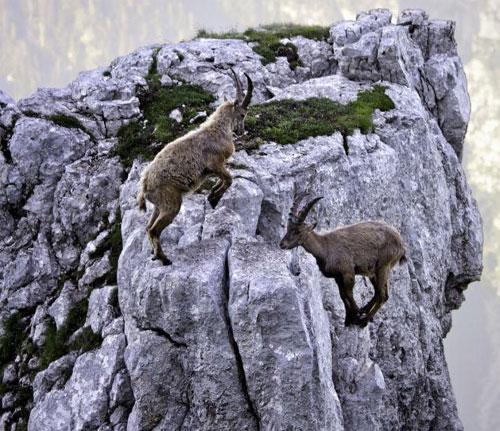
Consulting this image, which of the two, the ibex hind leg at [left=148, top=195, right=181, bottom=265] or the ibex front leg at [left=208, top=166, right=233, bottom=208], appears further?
the ibex front leg at [left=208, top=166, right=233, bottom=208]

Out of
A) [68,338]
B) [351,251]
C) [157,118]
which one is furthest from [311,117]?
[68,338]

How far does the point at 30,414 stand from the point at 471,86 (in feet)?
617

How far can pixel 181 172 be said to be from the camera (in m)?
16.5

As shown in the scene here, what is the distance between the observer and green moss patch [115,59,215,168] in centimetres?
2394

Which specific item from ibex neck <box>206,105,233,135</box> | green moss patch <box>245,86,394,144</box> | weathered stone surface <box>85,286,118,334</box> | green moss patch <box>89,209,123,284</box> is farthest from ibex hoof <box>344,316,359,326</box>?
green moss patch <box>89,209,123,284</box>

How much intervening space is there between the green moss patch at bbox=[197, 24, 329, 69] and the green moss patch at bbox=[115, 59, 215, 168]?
5.70 m

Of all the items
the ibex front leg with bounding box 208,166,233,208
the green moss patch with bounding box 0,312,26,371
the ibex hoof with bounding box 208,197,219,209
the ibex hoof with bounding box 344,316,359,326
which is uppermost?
the ibex front leg with bounding box 208,166,233,208

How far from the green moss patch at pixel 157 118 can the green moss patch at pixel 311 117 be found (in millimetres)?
2666

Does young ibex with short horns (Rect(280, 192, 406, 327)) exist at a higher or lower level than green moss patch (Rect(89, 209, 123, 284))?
Answer: higher

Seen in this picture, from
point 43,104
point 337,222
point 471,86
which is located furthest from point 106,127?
point 471,86

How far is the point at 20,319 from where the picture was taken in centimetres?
2200

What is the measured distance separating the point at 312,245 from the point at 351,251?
46.7 inches

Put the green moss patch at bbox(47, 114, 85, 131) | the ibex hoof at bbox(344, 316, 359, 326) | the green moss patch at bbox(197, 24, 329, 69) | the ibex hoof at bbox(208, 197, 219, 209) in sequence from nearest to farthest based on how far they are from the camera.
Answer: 1. the ibex hoof at bbox(208, 197, 219, 209)
2. the ibex hoof at bbox(344, 316, 359, 326)
3. the green moss patch at bbox(47, 114, 85, 131)
4. the green moss patch at bbox(197, 24, 329, 69)

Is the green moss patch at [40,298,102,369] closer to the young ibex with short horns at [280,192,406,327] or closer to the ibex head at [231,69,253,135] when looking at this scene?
the young ibex with short horns at [280,192,406,327]
